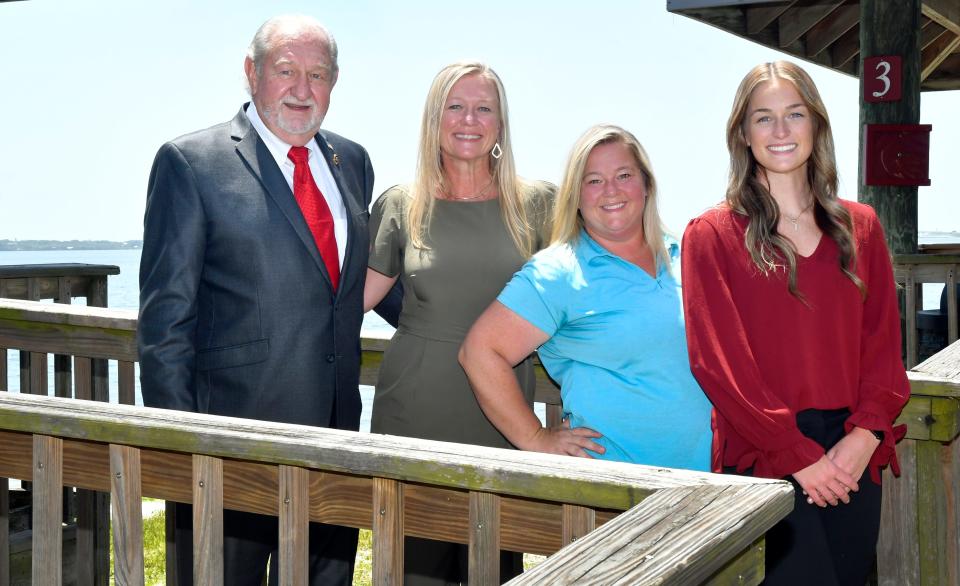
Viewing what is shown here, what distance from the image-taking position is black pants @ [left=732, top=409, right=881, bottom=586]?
6.88 feet

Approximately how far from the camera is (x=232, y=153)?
8.30 ft

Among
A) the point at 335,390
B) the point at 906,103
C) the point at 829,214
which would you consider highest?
the point at 906,103

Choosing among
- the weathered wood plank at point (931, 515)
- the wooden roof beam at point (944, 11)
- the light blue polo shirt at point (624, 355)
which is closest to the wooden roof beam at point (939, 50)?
the wooden roof beam at point (944, 11)

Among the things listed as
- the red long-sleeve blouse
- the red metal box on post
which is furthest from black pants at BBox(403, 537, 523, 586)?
the red metal box on post

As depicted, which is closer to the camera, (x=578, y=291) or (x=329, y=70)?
(x=578, y=291)

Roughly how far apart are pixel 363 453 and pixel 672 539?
567mm

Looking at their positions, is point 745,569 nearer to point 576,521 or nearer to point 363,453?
point 576,521

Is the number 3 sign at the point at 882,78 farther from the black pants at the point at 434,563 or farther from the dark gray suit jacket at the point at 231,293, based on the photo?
the dark gray suit jacket at the point at 231,293

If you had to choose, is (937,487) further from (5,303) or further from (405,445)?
(5,303)

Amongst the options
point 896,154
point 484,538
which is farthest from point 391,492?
point 896,154

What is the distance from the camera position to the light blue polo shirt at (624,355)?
2285 millimetres

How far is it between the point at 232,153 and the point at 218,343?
17.6 inches

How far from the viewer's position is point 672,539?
50.5 inches

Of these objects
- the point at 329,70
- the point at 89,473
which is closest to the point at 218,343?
the point at 89,473
